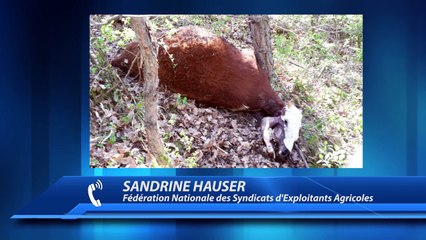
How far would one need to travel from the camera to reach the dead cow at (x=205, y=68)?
4074 mm

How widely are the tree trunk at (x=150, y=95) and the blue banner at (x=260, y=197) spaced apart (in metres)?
0.23

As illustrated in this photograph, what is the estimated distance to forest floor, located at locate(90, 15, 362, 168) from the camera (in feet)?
13.2

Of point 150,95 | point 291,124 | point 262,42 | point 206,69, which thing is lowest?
point 291,124

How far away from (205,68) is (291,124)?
80 centimetres

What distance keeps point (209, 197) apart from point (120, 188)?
68cm

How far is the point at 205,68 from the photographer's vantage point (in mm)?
4105

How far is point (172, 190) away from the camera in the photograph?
13.1ft

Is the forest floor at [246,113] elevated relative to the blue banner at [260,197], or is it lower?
elevated

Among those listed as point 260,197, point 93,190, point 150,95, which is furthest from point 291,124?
point 93,190

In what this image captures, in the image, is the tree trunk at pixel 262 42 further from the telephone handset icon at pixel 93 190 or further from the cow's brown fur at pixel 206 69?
the telephone handset icon at pixel 93 190

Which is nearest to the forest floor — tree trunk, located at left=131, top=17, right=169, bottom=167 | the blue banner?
tree trunk, located at left=131, top=17, right=169, bottom=167

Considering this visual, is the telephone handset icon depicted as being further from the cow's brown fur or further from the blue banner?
the cow's brown fur

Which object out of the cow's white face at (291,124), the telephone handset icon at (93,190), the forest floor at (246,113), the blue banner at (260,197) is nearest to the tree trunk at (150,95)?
the forest floor at (246,113)

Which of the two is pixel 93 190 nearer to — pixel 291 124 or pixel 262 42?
pixel 291 124
